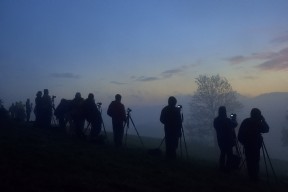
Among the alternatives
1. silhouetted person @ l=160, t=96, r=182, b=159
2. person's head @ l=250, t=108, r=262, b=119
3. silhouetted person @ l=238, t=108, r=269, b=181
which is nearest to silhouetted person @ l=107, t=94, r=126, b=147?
silhouetted person @ l=160, t=96, r=182, b=159

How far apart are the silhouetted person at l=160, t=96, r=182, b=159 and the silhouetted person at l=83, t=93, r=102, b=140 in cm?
411

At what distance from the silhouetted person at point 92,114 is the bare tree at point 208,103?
1208 inches

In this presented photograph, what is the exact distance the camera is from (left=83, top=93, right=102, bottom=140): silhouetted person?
17703 millimetres

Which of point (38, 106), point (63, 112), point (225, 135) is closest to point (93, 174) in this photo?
point (225, 135)

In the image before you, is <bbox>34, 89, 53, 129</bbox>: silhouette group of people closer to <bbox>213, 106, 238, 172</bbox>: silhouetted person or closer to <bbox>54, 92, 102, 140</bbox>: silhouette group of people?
<bbox>54, 92, 102, 140</bbox>: silhouette group of people

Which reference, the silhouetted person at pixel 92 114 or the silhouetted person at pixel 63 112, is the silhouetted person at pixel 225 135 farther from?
the silhouetted person at pixel 63 112

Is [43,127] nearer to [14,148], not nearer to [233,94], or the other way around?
[14,148]

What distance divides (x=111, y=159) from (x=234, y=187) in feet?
14.7

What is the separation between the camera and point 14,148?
11.9m

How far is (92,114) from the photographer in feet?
58.2

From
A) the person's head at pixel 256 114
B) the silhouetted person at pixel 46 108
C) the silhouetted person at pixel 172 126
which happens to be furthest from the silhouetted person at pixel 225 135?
the silhouetted person at pixel 46 108

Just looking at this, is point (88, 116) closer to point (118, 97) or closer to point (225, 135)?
point (118, 97)

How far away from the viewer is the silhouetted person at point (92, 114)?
17703 mm

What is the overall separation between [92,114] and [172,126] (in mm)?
4668
